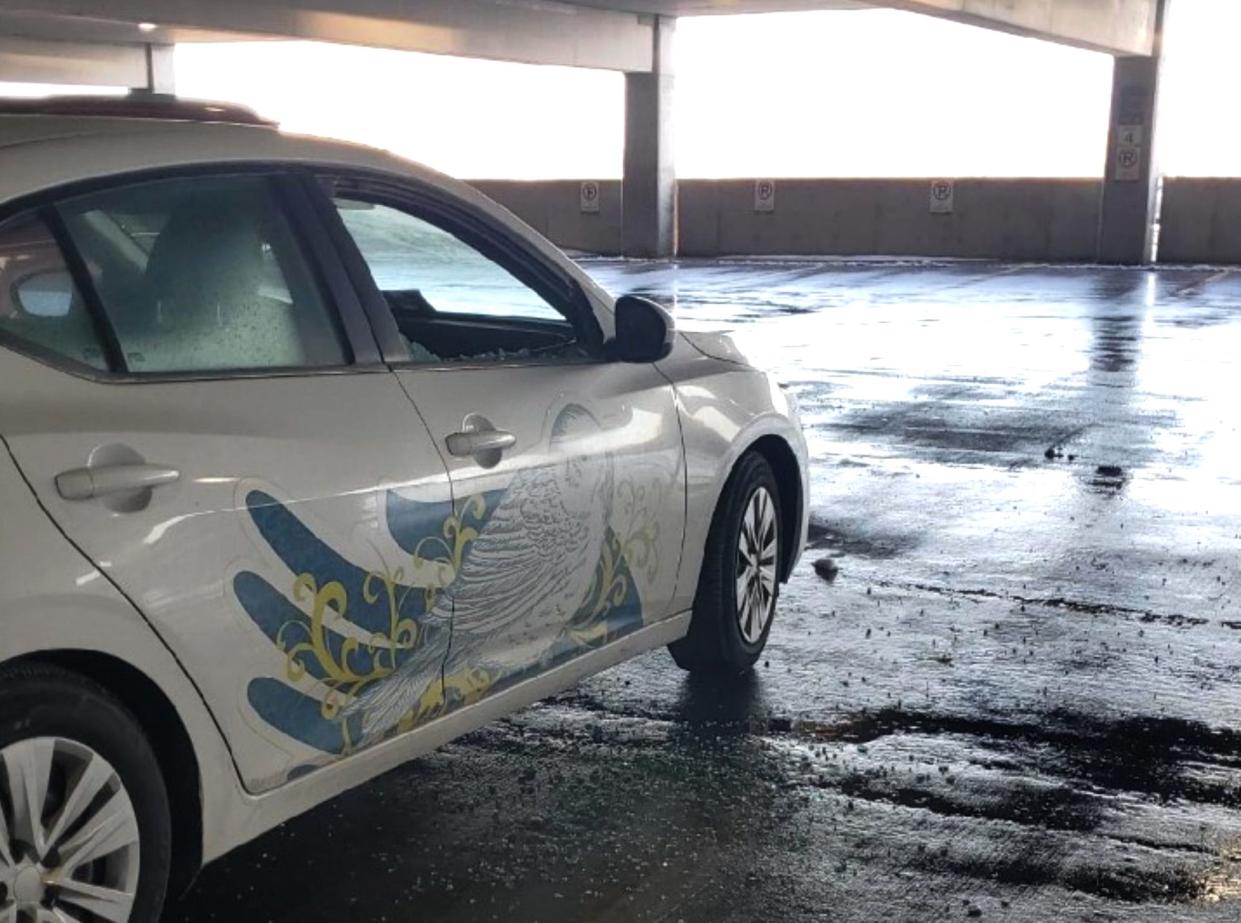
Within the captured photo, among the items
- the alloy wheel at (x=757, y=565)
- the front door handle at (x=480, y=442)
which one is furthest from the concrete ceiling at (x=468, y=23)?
the front door handle at (x=480, y=442)

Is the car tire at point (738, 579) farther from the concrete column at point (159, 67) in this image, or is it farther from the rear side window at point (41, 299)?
the concrete column at point (159, 67)

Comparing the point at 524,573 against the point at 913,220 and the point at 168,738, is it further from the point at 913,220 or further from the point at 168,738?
the point at 913,220

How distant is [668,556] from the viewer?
478 centimetres

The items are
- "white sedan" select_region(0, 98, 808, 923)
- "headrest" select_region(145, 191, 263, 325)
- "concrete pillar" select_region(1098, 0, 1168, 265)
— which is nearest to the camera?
"white sedan" select_region(0, 98, 808, 923)

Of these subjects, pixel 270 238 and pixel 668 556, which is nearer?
pixel 270 238

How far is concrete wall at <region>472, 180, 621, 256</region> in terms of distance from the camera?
36.8 m

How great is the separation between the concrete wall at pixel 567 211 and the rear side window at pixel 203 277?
108ft

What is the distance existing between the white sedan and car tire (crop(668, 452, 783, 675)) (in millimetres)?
438

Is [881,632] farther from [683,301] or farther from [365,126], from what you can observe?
[365,126]

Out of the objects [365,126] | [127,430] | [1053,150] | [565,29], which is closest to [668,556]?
[127,430]

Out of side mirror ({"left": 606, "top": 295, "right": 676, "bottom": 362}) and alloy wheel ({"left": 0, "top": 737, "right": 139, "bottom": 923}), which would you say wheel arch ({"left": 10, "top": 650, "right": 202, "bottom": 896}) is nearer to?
alloy wheel ({"left": 0, "top": 737, "right": 139, "bottom": 923})

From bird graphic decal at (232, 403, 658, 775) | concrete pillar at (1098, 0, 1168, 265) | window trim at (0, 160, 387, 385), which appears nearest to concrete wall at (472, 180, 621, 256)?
concrete pillar at (1098, 0, 1168, 265)

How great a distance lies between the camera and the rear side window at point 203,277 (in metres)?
3.28

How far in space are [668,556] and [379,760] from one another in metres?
1.37
